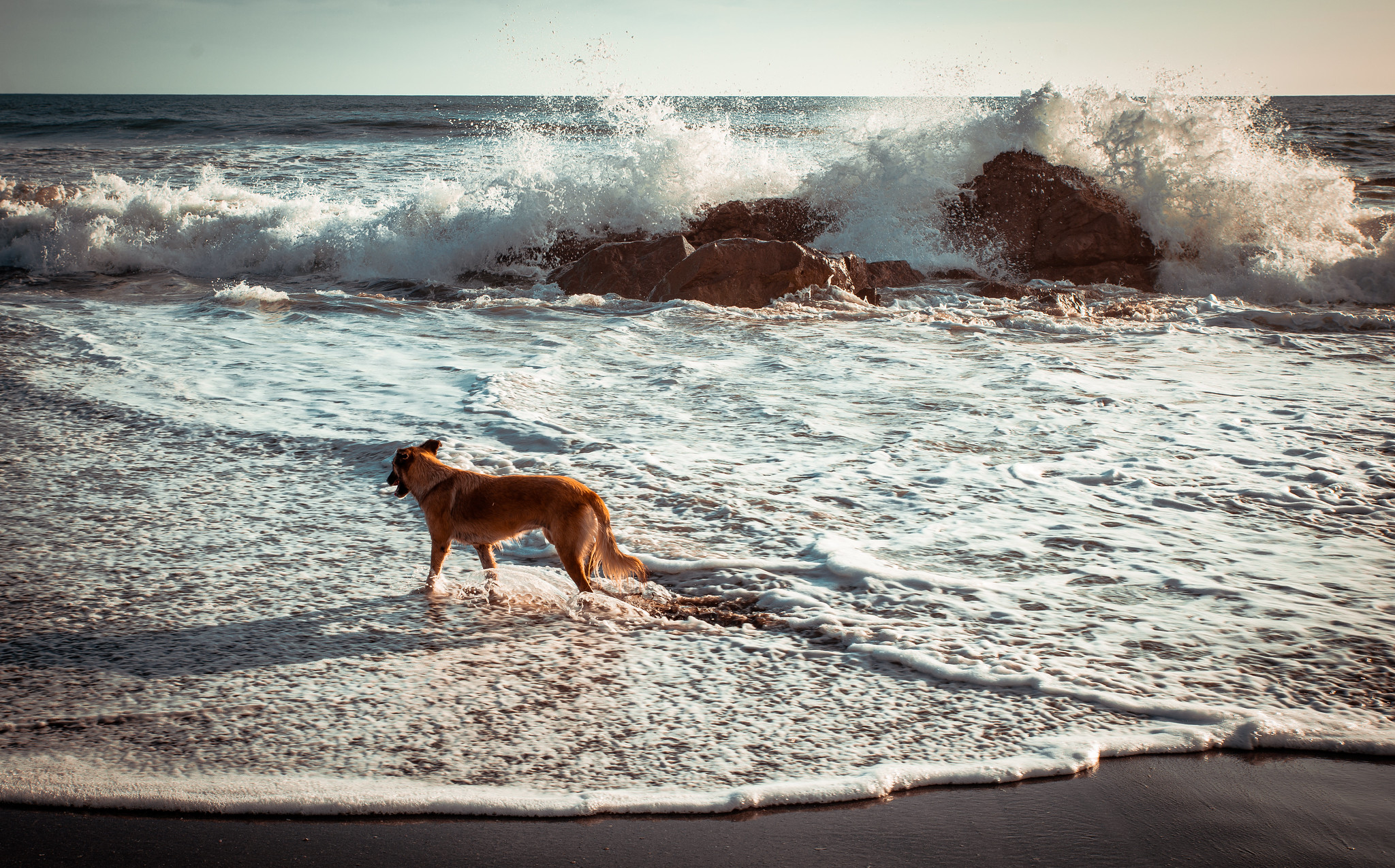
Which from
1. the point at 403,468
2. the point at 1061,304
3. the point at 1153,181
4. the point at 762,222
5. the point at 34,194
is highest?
the point at 1153,181

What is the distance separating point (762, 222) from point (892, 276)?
2.78 m

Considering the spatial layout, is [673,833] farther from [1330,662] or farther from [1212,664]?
→ [1330,662]

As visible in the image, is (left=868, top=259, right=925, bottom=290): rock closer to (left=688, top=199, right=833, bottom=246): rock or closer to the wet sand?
(left=688, top=199, right=833, bottom=246): rock

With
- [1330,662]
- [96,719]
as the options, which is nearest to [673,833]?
[96,719]

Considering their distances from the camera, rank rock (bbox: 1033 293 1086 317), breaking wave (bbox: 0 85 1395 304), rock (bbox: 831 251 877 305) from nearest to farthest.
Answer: rock (bbox: 1033 293 1086 317) < rock (bbox: 831 251 877 305) < breaking wave (bbox: 0 85 1395 304)

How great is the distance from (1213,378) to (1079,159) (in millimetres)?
7998

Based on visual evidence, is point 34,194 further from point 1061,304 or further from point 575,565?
point 575,565

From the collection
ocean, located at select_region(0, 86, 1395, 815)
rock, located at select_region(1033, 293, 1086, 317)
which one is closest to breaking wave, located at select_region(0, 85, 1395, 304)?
ocean, located at select_region(0, 86, 1395, 815)

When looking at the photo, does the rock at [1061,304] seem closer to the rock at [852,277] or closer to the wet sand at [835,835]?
the rock at [852,277]

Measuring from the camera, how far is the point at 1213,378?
24.6 ft

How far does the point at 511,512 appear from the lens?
11.2 feet

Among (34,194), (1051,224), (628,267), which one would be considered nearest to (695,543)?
(628,267)

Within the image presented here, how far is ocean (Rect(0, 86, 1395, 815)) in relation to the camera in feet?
8.81

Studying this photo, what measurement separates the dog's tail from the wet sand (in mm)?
1216
